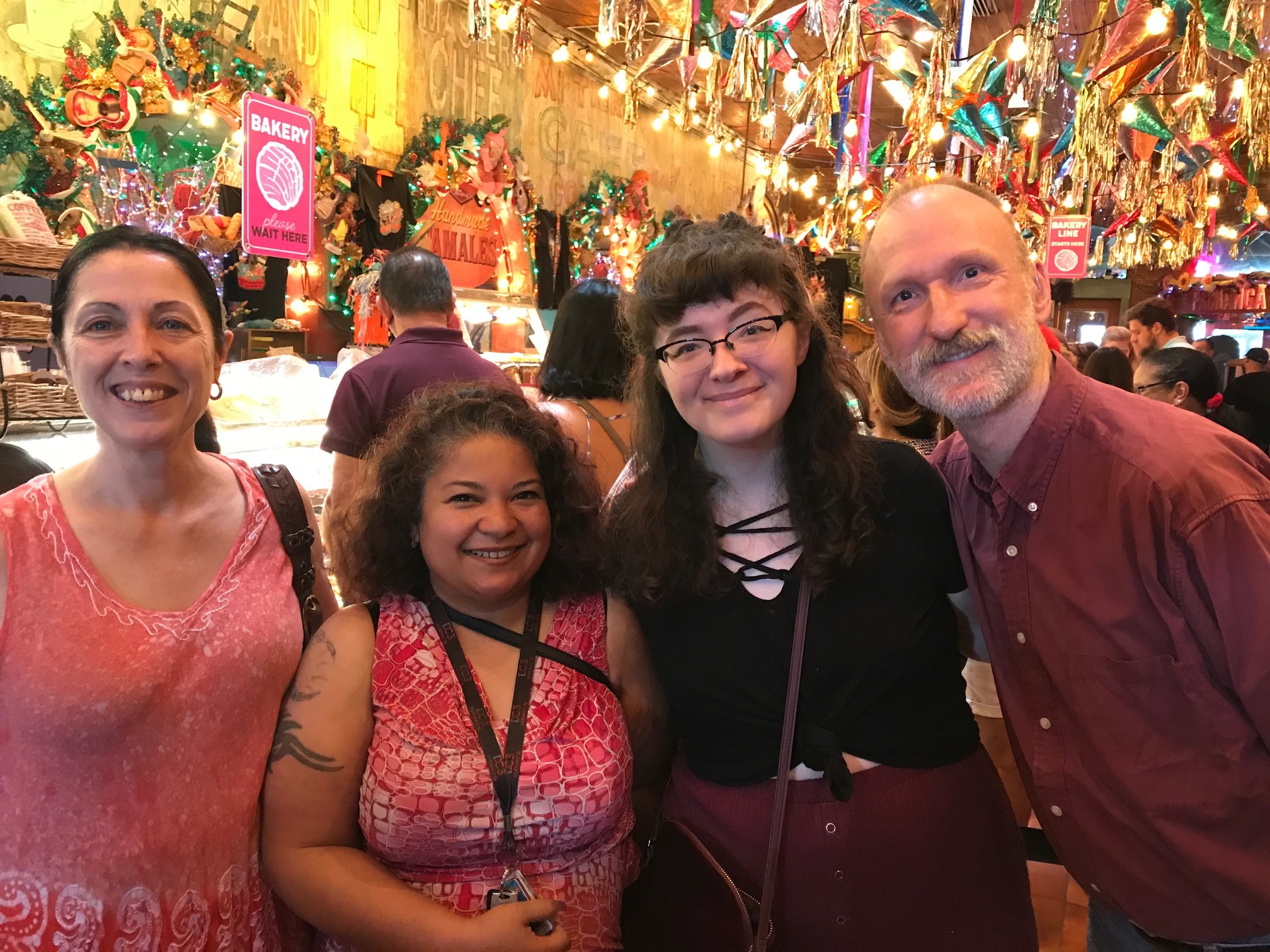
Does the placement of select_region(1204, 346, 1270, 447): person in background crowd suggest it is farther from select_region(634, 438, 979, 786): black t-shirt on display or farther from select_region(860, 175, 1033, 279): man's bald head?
select_region(634, 438, 979, 786): black t-shirt on display

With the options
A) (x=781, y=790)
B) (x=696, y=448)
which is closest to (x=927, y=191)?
(x=696, y=448)

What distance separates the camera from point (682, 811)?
1.53 m

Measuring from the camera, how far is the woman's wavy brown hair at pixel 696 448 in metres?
1.47

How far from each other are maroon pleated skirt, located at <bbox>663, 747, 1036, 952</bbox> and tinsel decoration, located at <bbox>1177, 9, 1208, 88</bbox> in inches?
155

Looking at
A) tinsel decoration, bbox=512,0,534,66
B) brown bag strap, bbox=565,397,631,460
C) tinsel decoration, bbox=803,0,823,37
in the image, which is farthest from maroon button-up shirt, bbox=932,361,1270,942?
tinsel decoration, bbox=512,0,534,66

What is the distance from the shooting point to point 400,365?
2916 millimetres

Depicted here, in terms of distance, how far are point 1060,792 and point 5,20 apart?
5.82 m

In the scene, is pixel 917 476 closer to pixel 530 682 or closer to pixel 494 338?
pixel 530 682

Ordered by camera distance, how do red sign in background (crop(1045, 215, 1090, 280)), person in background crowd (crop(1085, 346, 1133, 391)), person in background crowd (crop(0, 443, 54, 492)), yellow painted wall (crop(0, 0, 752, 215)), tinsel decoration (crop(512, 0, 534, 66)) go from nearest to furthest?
person in background crowd (crop(0, 443, 54, 492)) < tinsel decoration (crop(512, 0, 534, 66)) < yellow painted wall (crop(0, 0, 752, 215)) < person in background crowd (crop(1085, 346, 1133, 391)) < red sign in background (crop(1045, 215, 1090, 280))

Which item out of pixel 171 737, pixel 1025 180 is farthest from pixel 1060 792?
pixel 1025 180

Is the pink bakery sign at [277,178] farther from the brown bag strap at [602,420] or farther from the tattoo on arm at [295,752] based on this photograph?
the tattoo on arm at [295,752]

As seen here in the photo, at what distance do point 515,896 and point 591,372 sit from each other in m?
1.73

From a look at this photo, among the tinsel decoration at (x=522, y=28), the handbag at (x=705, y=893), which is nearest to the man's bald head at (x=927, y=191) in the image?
the handbag at (x=705, y=893)

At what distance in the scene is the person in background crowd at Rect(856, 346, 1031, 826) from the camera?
8.75 feet
